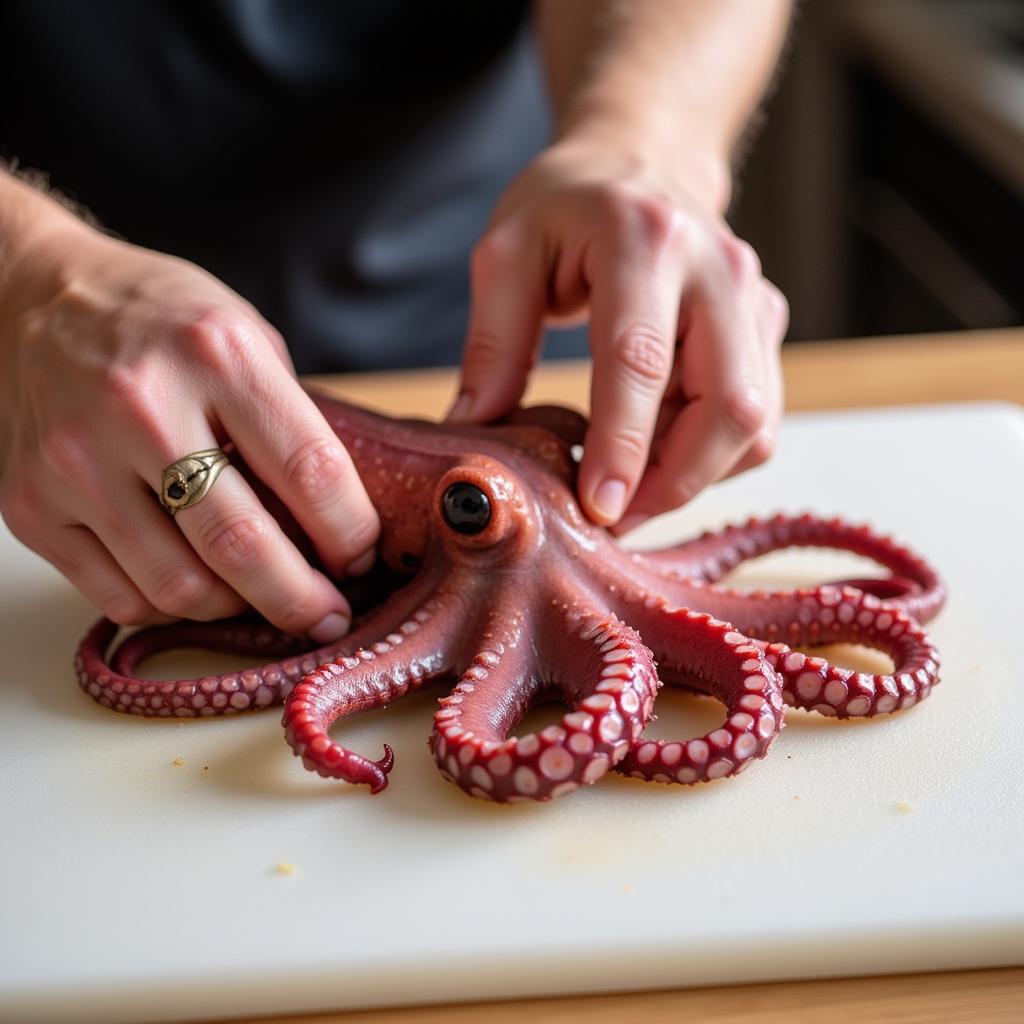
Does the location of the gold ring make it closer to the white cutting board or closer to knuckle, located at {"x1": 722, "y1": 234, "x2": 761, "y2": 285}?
the white cutting board

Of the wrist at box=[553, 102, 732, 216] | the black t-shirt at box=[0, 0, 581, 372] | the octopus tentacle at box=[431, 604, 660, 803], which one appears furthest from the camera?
the black t-shirt at box=[0, 0, 581, 372]

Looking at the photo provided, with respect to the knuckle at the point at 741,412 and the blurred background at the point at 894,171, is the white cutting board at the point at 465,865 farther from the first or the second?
the blurred background at the point at 894,171

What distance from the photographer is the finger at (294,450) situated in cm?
154

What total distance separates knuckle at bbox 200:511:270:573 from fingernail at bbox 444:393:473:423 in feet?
1.18

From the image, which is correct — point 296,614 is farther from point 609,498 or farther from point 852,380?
point 852,380

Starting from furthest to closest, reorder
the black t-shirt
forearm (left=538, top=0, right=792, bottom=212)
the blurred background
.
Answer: the blurred background, the black t-shirt, forearm (left=538, top=0, right=792, bottom=212)

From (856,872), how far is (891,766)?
0.61 ft

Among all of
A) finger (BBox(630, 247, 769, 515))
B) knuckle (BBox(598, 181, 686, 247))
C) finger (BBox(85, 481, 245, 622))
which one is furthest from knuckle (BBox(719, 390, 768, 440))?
finger (BBox(85, 481, 245, 622))

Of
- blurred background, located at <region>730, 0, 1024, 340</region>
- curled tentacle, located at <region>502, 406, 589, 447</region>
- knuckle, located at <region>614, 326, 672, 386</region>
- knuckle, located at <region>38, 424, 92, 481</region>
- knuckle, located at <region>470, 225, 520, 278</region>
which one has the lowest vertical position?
blurred background, located at <region>730, 0, 1024, 340</region>

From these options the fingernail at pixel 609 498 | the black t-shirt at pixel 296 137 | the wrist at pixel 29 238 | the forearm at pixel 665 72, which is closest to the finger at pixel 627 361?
the fingernail at pixel 609 498

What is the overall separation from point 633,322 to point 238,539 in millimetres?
546

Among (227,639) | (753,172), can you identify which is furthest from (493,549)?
(753,172)

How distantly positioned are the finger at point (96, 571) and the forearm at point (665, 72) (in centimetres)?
94

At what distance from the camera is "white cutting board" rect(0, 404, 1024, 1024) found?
3.88ft
